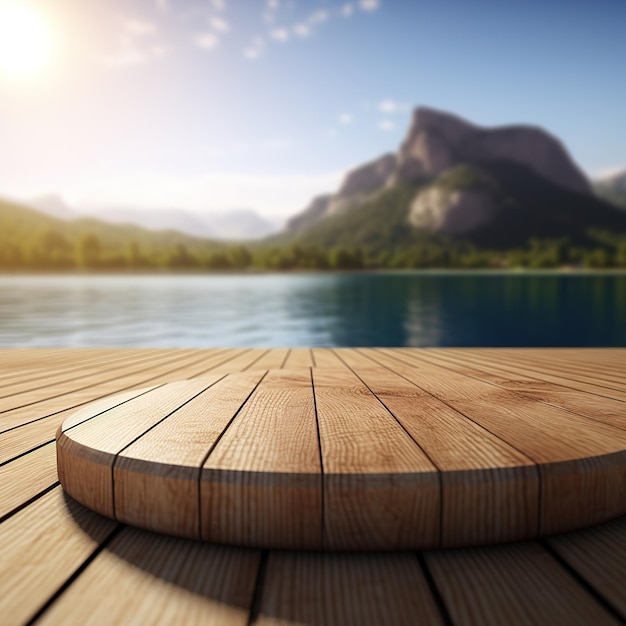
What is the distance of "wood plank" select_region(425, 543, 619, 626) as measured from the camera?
749mm

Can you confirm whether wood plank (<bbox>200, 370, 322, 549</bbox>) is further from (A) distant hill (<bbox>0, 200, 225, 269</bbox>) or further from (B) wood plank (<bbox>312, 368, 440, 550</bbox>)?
(A) distant hill (<bbox>0, 200, 225, 269</bbox>)

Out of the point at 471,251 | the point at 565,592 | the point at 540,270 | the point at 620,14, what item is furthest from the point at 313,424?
the point at 620,14

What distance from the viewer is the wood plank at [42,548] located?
795 mm

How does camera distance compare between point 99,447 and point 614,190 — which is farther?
point 614,190

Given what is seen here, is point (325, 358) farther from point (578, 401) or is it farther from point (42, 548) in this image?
point (42, 548)

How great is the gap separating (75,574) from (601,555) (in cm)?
100

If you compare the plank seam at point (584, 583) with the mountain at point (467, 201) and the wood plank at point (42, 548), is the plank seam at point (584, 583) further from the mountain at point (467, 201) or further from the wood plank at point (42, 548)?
the mountain at point (467, 201)

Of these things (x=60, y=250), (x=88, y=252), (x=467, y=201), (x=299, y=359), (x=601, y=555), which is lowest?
(x=299, y=359)

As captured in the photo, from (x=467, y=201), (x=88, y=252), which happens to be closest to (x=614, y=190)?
(x=467, y=201)

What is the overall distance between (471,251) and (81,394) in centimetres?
7208

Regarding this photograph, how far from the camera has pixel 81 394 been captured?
2.38 m

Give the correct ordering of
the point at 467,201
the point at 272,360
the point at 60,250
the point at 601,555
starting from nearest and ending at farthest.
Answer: the point at 601,555 → the point at 272,360 → the point at 60,250 → the point at 467,201

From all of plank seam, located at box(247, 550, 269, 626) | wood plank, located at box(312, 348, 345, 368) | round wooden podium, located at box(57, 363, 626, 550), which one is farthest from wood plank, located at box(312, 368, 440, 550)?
wood plank, located at box(312, 348, 345, 368)

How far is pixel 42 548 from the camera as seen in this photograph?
0.95m
